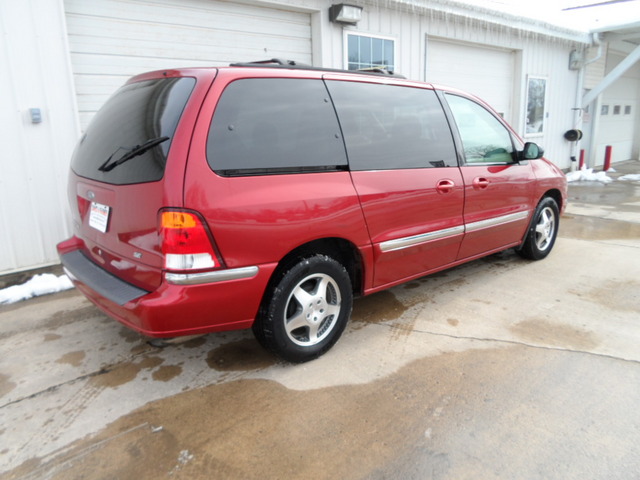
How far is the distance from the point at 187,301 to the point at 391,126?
1878 mm

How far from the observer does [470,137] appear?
151 inches

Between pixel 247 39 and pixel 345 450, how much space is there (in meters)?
Result: 5.26

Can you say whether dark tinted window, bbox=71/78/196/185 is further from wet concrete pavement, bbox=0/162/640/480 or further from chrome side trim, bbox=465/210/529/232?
chrome side trim, bbox=465/210/529/232

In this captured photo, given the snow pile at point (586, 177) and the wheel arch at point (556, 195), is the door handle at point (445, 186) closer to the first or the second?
the wheel arch at point (556, 195)

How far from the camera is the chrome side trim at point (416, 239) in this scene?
3.15m

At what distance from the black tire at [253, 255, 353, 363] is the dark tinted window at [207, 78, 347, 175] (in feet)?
2.01

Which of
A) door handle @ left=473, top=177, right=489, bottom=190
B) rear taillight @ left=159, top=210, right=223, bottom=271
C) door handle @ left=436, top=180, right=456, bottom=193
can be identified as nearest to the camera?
rear taillight @ left=159, top=210, right=223, bottom=271

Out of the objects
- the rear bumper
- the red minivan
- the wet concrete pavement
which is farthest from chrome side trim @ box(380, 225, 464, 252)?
the rear bumper

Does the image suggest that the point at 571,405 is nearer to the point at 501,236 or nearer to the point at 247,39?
the point at 501,236

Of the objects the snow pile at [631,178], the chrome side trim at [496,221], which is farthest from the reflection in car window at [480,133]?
the snow pile at [631,178]

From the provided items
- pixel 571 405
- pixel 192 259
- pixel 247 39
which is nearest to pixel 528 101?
pixel 247 39

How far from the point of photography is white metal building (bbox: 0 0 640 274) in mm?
4312

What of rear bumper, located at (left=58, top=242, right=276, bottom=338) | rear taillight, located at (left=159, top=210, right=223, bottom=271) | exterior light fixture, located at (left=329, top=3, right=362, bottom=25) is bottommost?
rear bumper, located at (left=58, top=242, right=276, bottom=338)

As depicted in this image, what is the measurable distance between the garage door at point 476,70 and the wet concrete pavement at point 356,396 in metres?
5.79
